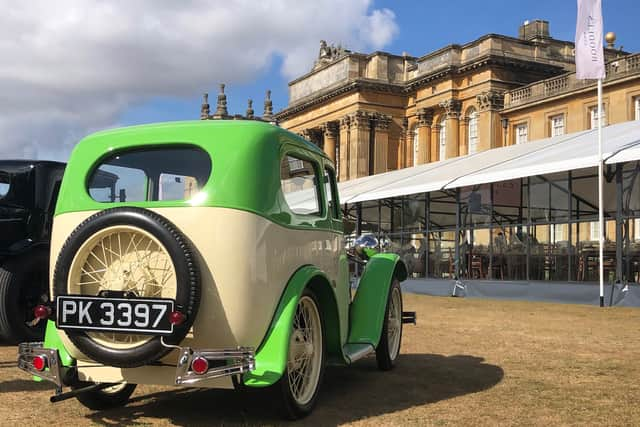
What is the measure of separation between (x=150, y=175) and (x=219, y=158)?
0.65 m

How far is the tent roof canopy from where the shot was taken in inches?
623

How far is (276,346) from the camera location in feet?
15.0

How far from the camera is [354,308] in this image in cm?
655

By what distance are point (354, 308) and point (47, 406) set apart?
8.79ft

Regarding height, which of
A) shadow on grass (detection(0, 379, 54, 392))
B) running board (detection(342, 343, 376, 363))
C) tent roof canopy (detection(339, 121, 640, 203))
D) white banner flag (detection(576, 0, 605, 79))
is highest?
white banner flag (detection(576, 0, 605, 79))

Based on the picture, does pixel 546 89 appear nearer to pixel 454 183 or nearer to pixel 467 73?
pixel 467 73

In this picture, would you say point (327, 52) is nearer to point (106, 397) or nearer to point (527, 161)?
point (527, 161)

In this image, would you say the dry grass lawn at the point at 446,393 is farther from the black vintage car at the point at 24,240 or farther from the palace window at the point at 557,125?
the palace window at the point at 557,125

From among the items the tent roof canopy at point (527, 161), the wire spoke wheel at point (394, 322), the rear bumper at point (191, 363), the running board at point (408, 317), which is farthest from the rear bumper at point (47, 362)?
the tent roof canopy at point (527, 161)

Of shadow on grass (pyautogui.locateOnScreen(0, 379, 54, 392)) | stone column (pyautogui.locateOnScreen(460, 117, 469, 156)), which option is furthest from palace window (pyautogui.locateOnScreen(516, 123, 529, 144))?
shadow on grass (pyautogui.locateOnScreen(0, 379, 54, 392))

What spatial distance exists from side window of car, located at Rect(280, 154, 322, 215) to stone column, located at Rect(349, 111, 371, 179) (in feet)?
149

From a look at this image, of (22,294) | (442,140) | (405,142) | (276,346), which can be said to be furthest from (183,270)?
(405,142)

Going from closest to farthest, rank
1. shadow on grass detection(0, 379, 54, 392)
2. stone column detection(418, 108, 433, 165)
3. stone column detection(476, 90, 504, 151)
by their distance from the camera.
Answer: shadow on grass detection(0, 379, 54, 392) → stone column detection(476, 90, 504, 151) → stone column detection(418, 108, 433, 165)

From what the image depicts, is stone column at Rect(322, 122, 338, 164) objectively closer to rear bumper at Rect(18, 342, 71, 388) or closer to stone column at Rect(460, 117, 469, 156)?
stone column at Rect(460, 117, 469, 156)
